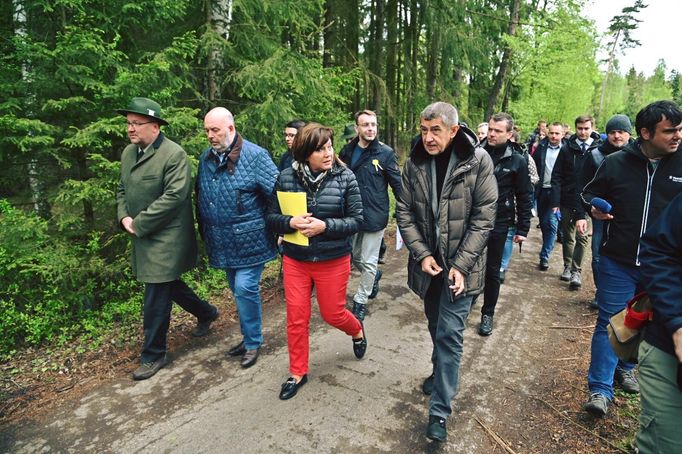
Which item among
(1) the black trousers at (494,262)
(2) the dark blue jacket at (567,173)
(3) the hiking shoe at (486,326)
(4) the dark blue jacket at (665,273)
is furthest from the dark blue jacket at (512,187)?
(4) the dark blue jacket at (665,273)

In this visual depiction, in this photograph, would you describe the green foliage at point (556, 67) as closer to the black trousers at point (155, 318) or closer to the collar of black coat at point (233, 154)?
the collar of black coat at point (233, 154)

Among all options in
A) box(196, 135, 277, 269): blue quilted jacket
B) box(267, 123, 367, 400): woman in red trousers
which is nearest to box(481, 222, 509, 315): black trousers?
box(267, 123, 367, 400): woman in red trousers

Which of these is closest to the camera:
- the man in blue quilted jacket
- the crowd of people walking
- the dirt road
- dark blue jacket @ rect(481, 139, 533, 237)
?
the crowd of people walking

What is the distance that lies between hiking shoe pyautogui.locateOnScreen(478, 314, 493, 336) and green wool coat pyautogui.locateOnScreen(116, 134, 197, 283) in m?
3.35

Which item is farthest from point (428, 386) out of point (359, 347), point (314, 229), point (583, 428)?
point (314, 229)

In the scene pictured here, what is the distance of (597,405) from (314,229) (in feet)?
8.66

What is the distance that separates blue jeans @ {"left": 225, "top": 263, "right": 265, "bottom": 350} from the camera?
12.2ft

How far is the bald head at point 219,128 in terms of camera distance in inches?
138

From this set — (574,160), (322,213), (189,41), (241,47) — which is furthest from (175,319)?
(574,160)

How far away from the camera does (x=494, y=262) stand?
14.4 feet

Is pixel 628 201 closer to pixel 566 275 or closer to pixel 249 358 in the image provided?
pixel 249 358

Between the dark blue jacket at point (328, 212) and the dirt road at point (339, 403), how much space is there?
125 cm

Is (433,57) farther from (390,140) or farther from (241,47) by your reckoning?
(241,47)

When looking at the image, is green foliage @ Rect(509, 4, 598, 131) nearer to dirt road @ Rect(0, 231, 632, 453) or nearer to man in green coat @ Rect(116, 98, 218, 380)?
dirt road @ Rect(0, 231, 632, 453)
